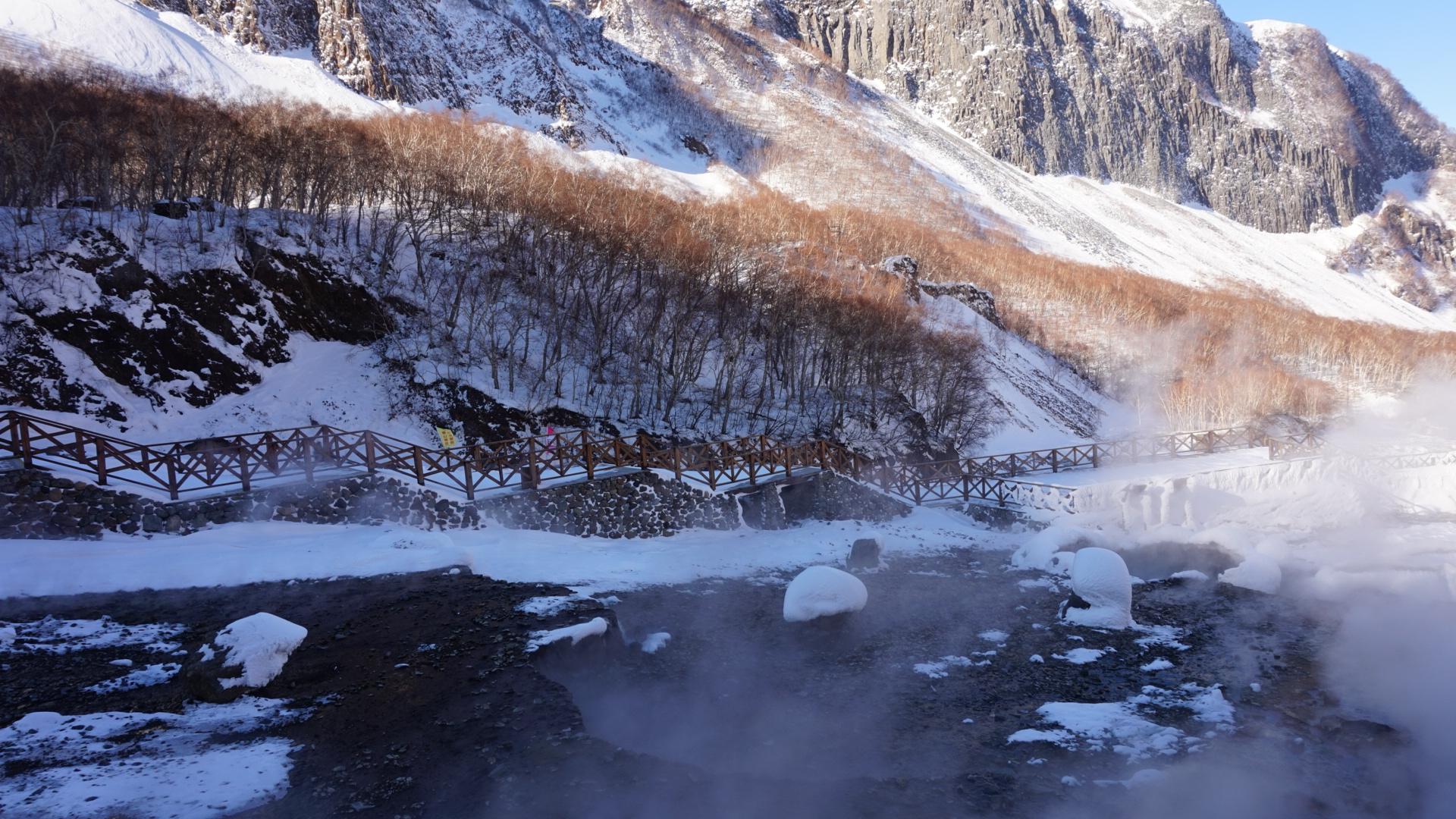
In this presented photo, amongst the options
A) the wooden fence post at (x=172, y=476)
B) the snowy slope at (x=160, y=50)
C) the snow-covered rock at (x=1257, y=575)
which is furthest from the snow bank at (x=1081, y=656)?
the snowy slope at (x=160, y=50)

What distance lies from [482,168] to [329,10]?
36683 millimetres

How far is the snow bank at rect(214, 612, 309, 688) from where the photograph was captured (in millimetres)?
8859

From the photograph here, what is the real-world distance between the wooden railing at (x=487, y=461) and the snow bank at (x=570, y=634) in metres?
6.94

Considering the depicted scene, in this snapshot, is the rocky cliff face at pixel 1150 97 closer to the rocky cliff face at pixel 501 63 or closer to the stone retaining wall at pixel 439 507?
the rocky cliff face at pixel 501 63

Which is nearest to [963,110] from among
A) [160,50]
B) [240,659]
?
[160,50]

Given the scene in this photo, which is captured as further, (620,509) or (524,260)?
(524,260)

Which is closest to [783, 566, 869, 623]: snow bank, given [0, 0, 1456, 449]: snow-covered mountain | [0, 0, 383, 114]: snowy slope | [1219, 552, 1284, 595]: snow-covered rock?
[1219, 552, 1284, 595]: snow-covered rock

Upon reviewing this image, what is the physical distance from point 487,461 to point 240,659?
32.0ft

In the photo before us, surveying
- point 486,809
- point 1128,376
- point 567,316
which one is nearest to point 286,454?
point 486,809

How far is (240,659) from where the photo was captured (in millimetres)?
8883

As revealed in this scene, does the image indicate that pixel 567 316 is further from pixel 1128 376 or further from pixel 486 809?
pixel 1128 376

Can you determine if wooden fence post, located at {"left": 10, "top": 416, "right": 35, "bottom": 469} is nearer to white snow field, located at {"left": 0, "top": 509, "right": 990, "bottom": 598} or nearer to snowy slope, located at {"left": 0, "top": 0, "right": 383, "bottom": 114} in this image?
white snow field, located at {"left": 0, "top": 509, "right": 990, "bottom": 598}

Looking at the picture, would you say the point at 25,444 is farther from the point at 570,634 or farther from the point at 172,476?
the point at 570,634

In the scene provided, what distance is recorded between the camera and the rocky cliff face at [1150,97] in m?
126
